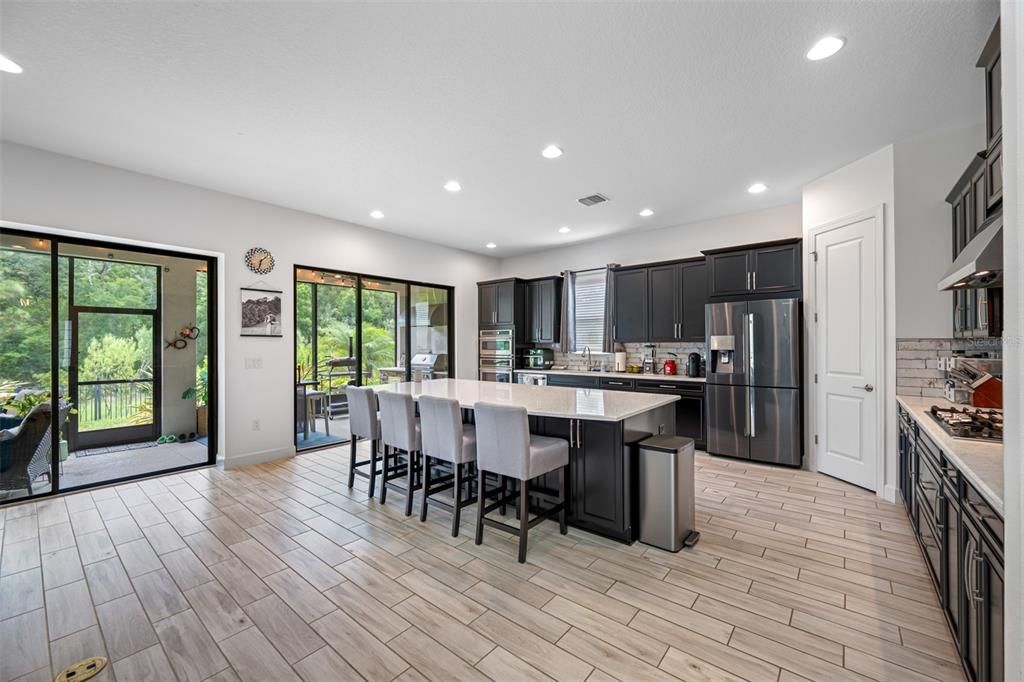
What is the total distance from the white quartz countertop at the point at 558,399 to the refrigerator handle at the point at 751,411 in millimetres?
1679

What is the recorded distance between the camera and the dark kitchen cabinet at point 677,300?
5.29 meters

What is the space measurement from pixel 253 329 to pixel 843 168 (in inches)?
237

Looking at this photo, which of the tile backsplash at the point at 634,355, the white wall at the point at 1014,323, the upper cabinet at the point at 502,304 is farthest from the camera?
the upper cabinet at the point at 502,304

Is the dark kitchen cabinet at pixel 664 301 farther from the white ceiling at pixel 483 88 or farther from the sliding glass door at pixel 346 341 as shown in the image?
the sliding glass door at pixel 346 341

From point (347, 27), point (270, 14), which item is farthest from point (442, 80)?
point (270, 14)

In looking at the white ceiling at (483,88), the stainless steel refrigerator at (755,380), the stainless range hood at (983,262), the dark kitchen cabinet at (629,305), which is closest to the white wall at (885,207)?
the white ceiling at (483,88)

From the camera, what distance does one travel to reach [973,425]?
6.13 feet

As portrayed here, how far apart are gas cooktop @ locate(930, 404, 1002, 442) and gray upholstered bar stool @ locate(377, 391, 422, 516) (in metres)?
3.07

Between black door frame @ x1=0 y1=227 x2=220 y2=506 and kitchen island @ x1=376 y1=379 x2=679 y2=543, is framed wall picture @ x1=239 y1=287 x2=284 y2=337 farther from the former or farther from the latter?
kitchen island @ x1=376 y1=379 x2=679 y2=543

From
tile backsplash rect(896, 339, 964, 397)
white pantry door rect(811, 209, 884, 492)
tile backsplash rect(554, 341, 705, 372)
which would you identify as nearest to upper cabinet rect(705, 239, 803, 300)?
white pantry door rect(811, 209, 884, 492)

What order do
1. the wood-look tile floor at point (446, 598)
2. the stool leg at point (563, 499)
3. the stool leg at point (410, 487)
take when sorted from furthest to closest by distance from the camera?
the stool leg at point (410, 487), the stool leg at point (563, 499), the wood-look tile floor at point (446, 598)

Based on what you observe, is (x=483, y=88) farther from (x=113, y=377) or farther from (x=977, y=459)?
(x=113, y=377)

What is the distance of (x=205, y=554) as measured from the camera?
104 inches

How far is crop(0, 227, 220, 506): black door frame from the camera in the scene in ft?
11.6
